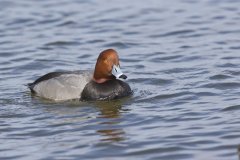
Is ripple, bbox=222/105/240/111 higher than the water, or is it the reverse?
the water

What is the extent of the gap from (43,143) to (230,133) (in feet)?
7.54

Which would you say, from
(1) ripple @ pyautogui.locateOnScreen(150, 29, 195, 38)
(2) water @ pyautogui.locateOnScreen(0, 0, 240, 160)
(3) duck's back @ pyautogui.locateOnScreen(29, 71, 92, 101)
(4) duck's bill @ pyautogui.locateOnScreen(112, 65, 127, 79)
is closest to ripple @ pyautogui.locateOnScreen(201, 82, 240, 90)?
(2) water @ pyautogui.locateOnScreen(0, 0, 240, 160)

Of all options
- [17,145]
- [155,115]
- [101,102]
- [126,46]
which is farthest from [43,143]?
[126,46]

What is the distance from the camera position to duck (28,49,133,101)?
12.4 metres

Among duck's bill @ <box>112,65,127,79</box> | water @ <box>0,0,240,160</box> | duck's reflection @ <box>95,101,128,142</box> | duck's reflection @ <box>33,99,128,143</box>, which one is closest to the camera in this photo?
water @ <box>0,0,240,160</box>

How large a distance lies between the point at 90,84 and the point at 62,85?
48cm

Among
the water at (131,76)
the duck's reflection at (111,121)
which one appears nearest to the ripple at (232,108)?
the water at (131,76)

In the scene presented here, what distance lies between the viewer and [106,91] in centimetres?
1248

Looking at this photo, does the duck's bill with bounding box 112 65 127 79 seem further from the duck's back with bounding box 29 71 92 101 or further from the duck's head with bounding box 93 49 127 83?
the duck's back with bounding box 29 71 92 101

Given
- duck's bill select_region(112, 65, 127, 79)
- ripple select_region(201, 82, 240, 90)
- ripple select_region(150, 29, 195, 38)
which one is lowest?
ripple select_region(201, 82, 240, 90)

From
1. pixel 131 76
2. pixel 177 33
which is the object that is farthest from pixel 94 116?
pixel 177 33

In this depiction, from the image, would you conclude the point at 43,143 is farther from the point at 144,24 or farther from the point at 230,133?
the point at 144,24

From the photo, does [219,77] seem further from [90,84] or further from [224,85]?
[90,84]

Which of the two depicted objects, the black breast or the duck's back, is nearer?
the black breast
